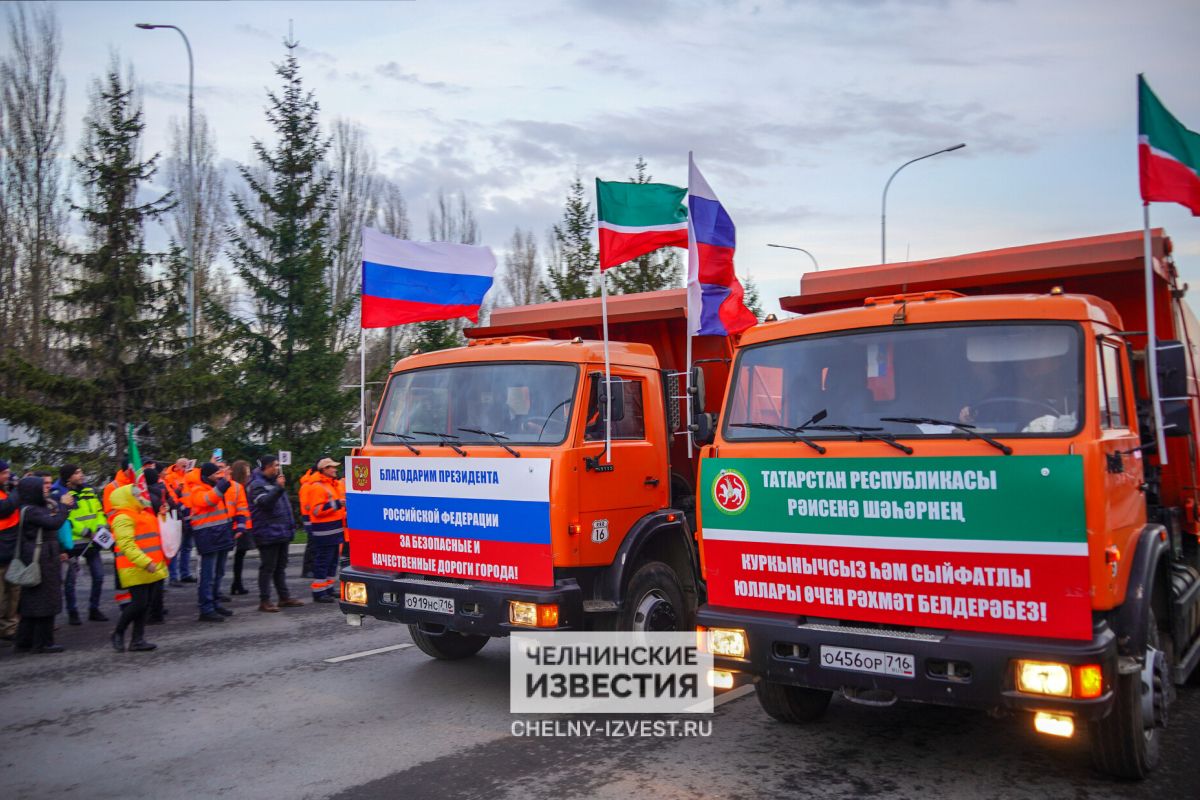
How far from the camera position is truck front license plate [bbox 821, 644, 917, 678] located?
4551mm

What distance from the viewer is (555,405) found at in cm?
655

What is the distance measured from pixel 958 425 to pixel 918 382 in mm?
359

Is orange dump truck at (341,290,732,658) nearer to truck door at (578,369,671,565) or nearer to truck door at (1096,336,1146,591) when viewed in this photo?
truck door at (578,369,671,565)

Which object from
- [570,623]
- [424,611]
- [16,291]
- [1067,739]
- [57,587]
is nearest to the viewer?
[1067,739]

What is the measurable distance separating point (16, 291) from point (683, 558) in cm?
2300

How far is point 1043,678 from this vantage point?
4.19 metres

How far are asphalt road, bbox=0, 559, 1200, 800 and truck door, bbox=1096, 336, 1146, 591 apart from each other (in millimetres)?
1311

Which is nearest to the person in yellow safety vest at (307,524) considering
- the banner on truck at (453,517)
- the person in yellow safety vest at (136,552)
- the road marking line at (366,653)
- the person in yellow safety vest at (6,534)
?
the person in yellow safety vest at (136,552)

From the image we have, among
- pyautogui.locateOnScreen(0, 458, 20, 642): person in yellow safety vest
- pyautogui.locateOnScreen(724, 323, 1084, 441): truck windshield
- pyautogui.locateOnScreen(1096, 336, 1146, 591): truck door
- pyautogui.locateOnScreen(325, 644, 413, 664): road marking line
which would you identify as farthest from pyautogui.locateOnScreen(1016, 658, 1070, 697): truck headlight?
pyautogui.locateOnScreen(0, 458, 20, 642): person in yellow safety vest

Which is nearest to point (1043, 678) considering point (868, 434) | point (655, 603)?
point (868, 434)

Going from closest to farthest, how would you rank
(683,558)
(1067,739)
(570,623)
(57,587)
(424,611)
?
(1067,739)
(570,623)
(424,611)
(683,558)
(57,587)

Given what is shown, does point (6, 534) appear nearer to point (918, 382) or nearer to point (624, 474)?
point (624, 474)

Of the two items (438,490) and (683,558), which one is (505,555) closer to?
(438,490)

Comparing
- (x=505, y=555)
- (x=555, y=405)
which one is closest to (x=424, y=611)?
(x=505, y=555)
